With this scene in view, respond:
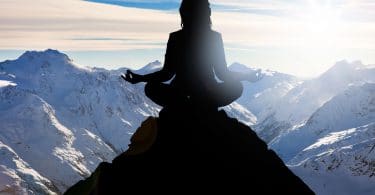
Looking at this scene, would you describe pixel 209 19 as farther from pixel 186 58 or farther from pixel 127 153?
pixel 127 153

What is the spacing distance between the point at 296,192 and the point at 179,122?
211 cm

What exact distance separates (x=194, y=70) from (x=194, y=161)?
157 cm

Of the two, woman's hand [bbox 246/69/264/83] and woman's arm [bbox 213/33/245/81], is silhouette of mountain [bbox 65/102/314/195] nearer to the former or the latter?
woman's arm [bbox 213/33/245/81]

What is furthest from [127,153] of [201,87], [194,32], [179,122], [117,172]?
[194,32]

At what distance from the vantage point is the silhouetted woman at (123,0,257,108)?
28.9 feet

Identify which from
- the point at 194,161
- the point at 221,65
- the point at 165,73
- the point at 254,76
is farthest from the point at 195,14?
the point at 194,161

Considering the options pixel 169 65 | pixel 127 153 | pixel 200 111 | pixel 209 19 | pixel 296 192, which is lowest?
pixel 296 192

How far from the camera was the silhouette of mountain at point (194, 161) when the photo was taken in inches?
320

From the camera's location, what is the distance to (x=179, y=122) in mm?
8508

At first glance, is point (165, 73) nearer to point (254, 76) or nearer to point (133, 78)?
point (133, 78)

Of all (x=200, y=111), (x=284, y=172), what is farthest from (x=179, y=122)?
(x=284, y=172)

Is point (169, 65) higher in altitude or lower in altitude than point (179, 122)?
higher

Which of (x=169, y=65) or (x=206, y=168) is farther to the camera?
(x=169, y=65)

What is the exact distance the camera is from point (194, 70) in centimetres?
897
